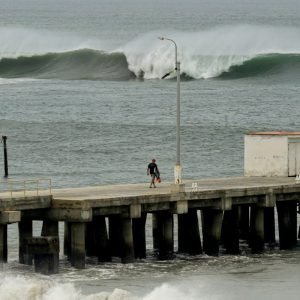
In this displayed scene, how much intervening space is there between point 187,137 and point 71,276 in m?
34.2

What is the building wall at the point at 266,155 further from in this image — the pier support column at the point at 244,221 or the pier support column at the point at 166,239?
the pier support column at the point at 166,239

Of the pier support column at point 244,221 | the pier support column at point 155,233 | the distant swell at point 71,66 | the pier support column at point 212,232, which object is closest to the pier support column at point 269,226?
the pier support column at point 244,221

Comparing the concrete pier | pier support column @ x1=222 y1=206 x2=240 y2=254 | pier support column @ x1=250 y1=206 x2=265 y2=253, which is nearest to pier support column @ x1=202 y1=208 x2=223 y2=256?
the concrete pier

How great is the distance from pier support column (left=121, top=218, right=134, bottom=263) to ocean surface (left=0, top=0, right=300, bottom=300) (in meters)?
0.34

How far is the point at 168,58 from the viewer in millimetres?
108500

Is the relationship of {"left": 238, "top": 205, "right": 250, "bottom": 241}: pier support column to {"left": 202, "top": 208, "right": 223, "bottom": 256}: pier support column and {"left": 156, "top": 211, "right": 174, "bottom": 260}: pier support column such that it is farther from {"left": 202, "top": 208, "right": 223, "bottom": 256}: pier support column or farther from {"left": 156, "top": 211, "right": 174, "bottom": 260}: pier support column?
{"left": 156, "top": 211, "right": 174, "bottom": 260}: pier support column

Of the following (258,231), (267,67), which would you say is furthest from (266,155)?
(267,67)

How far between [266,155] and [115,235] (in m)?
6.86

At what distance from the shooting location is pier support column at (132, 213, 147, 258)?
3769cm

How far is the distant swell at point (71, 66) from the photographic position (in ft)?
354

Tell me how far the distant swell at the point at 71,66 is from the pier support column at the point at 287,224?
6564 cm

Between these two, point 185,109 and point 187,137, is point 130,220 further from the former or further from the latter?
point 185,109

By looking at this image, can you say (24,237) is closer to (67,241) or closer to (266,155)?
(67,241)

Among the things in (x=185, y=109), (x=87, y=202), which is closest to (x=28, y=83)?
(x=185, y=109)
